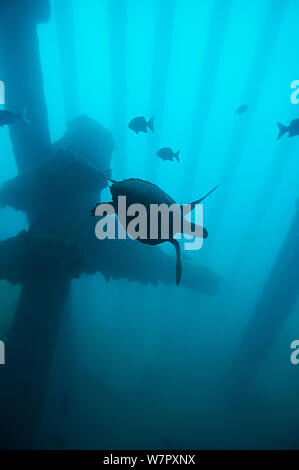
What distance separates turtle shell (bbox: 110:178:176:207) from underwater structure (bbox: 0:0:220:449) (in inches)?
113

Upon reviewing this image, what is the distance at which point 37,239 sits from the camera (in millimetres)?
4625

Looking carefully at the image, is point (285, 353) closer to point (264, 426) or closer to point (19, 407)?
point (264, 426)

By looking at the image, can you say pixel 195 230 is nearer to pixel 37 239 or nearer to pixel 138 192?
pixel 138 192

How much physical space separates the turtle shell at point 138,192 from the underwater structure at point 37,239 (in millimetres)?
2881

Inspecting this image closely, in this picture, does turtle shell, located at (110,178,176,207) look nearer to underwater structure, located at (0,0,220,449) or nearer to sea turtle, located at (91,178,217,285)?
sea turtle, located at (91,178,217,285)

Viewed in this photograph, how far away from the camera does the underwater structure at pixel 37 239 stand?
4902mm

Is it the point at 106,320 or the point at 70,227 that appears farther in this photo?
the point at 106,320

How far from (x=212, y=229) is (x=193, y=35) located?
63.6 ft

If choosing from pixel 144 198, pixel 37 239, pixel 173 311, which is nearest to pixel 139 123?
pixel 37 239

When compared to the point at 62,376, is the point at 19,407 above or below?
below

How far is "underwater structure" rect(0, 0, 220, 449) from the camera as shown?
16.1 ft

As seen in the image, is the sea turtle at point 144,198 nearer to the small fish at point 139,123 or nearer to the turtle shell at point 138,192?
the turtle shell at point 138,192

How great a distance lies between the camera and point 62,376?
30.8 ft
